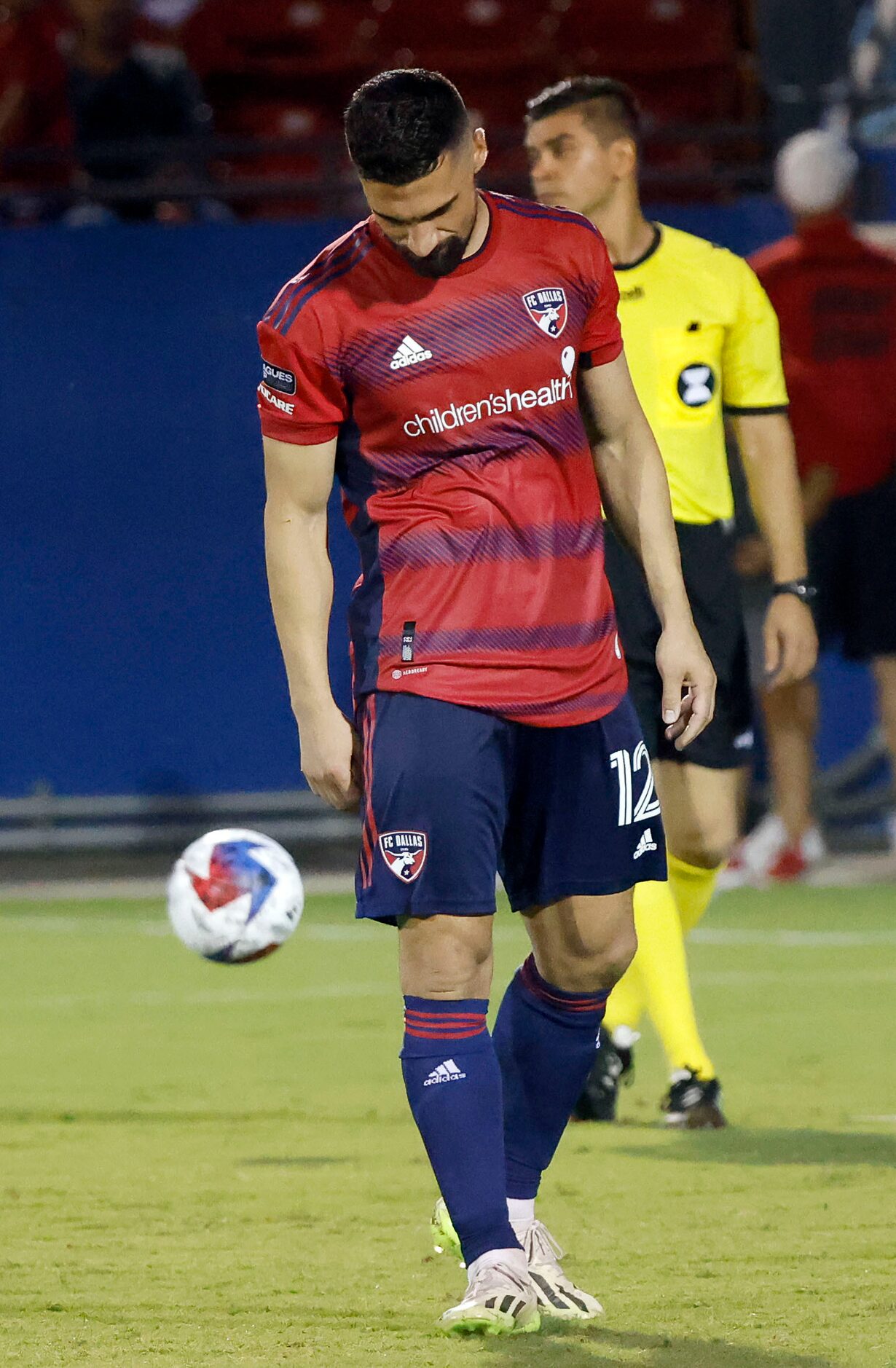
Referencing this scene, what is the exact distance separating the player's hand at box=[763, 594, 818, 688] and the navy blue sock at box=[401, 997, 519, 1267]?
1.63m

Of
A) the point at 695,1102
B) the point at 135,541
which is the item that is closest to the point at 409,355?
the point at 695,1102

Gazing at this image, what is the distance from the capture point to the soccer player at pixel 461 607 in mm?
3643

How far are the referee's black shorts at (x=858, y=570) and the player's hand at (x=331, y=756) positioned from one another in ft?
23.1

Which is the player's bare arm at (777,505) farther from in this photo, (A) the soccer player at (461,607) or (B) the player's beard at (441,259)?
(B) the player's beard at (441,259)

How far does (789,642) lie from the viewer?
16.9ft

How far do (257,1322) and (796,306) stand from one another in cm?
764

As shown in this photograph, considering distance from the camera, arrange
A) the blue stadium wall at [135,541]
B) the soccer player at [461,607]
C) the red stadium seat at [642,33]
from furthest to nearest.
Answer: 1. the red stadium seat at [642,33]
2. the blue stadium wall at [135,541]
3. the soccer player at [461,607]

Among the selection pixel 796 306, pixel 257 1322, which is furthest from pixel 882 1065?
pixel 796 306

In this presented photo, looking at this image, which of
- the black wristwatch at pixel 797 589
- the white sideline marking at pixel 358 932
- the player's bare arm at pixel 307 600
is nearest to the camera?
the player's bare arm at pixel 307 600

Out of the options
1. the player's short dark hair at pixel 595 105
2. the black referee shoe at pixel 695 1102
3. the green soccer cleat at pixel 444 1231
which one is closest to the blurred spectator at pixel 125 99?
the player's short dark hair at pixel 595 105

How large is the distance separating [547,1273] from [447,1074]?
1.35 ft

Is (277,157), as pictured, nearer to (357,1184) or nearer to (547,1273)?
(357,1184)

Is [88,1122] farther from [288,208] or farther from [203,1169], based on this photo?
[288,208]

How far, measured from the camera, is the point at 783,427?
5496 millimetres
